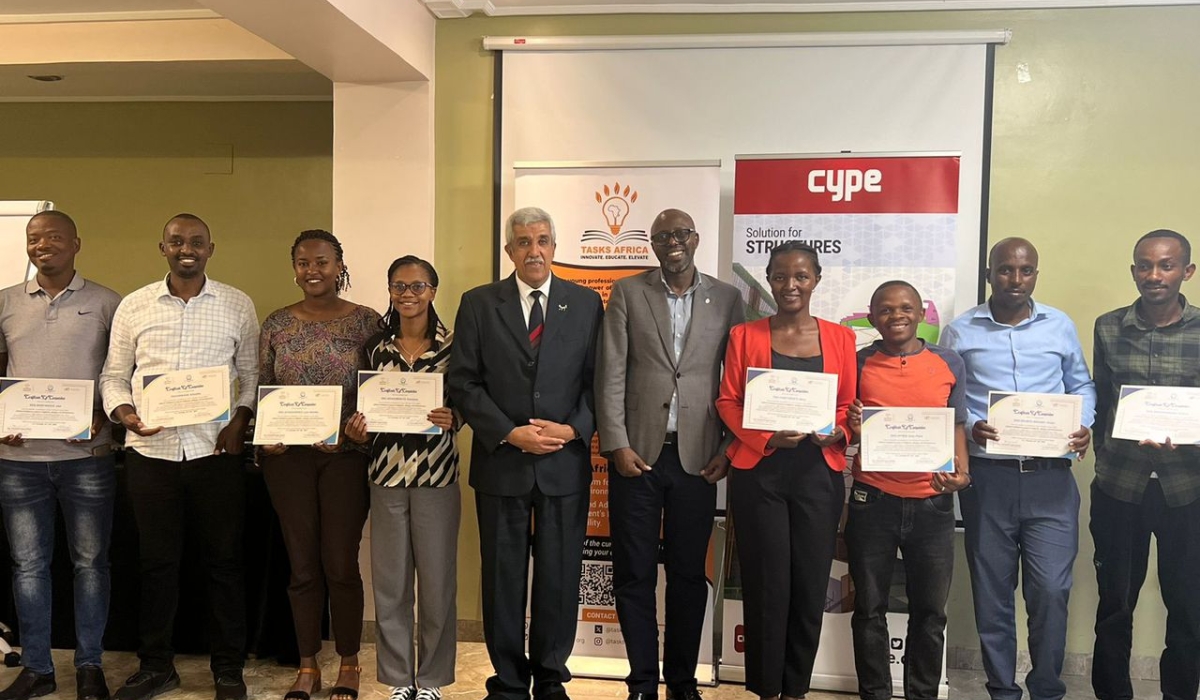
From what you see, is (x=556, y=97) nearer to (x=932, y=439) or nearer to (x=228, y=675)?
(x=932, y=439)

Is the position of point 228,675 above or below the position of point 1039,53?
below

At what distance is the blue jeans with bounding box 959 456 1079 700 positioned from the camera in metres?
2.92

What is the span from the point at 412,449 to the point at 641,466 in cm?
87

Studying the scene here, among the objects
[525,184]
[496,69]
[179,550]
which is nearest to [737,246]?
[525,184]

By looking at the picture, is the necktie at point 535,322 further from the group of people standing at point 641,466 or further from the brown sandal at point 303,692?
the brown sandal at point 303,692

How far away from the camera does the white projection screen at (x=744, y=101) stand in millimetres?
3672

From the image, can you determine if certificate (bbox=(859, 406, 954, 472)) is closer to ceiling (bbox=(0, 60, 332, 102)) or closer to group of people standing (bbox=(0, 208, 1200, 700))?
group of people standing (bbox=(0, 208, 1200, 700))

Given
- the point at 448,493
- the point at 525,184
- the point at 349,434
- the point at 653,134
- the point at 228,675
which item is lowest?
the point at 228,675

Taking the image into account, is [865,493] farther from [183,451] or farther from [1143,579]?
[183,451]

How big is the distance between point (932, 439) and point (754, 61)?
2024 mm

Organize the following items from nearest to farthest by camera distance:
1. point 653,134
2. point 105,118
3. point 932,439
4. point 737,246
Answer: point 932,439 < point 737,246 < point 653,134 < point 105,118

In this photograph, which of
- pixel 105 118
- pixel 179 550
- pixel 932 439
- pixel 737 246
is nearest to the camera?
pixel 932 439

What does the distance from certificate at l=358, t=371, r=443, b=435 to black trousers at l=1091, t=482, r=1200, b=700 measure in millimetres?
2590

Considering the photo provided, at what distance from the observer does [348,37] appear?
3.37m
